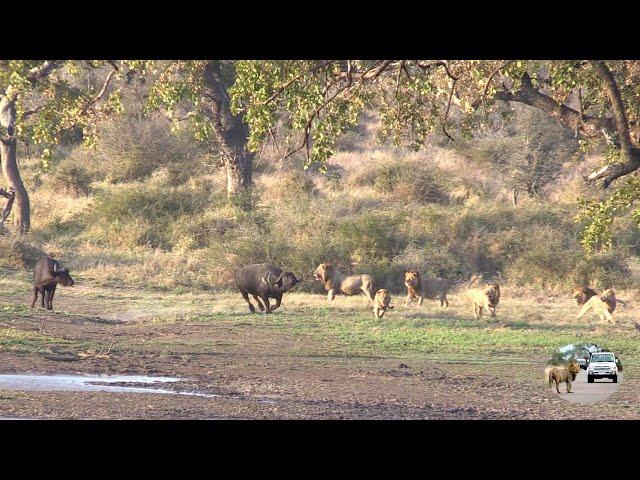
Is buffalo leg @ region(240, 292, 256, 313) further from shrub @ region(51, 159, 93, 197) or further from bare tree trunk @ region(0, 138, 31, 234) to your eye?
shrub @ region(51, 159, 93, 197)

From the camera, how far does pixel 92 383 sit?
1172 cm

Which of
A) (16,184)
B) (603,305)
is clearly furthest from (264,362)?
(16,184)

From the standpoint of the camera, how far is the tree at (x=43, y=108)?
1259 centimetres

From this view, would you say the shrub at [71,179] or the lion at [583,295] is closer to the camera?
the lion at [583,295]

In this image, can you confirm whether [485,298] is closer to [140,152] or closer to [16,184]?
[16,184]

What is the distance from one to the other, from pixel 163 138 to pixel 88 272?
28.9 feet

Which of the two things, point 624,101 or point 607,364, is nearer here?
point 607,364

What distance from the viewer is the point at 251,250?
747 inches

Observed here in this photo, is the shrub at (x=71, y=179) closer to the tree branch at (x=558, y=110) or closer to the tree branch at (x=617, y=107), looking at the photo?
the tree branch at (x=558, y=110)

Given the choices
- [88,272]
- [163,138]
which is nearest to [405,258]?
[88,272]

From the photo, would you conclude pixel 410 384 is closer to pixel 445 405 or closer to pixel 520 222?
pixel 445 405

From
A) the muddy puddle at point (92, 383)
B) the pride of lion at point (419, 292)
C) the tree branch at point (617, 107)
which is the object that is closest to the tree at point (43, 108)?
the muddy puddle at point (92, 383)

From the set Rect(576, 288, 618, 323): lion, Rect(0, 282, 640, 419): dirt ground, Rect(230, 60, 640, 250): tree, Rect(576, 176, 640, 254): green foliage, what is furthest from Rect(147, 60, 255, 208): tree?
Rect(576, 176, 640, 254): green foliage

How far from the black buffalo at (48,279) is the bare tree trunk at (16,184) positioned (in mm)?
4443
